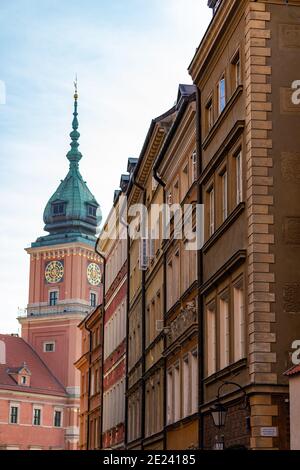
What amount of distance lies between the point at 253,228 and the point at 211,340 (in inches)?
190

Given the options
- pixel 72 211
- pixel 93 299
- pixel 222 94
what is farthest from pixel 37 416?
pixel 222 94

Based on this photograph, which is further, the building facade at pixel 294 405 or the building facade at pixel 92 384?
the building facade at pixel 92 384

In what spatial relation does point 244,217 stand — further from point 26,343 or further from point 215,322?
point 26,343

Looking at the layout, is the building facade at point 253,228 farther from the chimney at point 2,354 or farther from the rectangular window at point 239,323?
the chimney at point 2,354

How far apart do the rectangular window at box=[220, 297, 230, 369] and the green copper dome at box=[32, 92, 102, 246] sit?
4021 inches

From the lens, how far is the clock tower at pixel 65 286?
117m

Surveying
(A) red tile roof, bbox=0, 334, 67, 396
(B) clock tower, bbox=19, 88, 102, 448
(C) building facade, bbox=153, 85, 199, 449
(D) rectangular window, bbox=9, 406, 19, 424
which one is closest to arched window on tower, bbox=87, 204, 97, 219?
(B) clock tower, bbox=19, 88, 102, 448

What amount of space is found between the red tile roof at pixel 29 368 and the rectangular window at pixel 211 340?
272 feet

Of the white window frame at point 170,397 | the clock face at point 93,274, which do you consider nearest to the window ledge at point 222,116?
the white window frame at point 170,397

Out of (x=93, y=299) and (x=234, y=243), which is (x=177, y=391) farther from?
(x=93, y=299)

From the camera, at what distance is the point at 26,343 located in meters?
120

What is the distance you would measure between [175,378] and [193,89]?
27.8ft

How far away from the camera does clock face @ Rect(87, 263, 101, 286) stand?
406 feet
